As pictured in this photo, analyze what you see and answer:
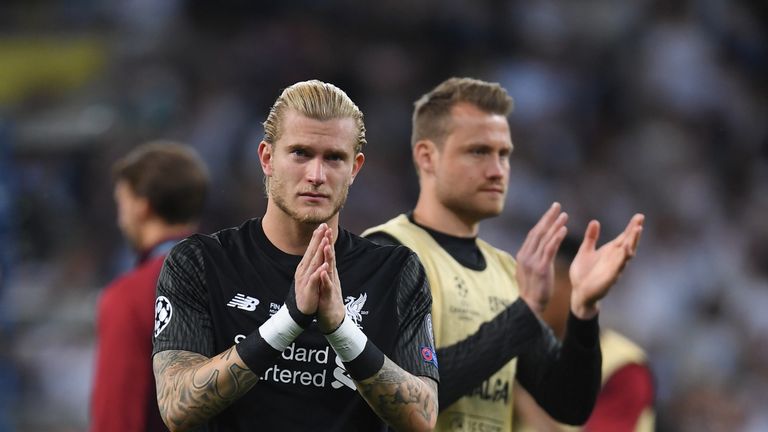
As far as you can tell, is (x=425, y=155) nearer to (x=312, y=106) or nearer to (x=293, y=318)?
(x=312, y=106)

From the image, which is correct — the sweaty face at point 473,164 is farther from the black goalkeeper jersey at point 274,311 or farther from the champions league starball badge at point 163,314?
the champions league starball badge at point 163,314

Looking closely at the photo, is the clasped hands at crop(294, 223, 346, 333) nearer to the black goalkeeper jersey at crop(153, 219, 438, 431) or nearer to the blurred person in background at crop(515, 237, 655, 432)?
the black goalkeeper jersey at crop(153, 219, 438, 431)

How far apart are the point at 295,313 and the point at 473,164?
1887 millimetres

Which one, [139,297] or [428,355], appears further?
[139,297]

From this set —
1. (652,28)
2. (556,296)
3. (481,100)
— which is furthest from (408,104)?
(481,100)

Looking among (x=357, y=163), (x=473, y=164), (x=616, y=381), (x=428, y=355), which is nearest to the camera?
(x=428, y=355)

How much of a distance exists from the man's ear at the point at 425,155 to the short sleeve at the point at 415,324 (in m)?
1.35

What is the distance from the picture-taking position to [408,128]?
1547 cm

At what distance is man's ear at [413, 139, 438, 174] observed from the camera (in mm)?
5875

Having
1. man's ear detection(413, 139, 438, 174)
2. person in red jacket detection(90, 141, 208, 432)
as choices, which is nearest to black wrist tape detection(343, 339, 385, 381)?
man's ear detection(413, 139, 438, 174)

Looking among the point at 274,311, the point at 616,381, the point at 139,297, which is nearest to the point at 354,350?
the point at 274,311

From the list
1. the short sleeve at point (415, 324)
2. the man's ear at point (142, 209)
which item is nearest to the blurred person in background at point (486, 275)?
the short sleeve at point (415, 324)

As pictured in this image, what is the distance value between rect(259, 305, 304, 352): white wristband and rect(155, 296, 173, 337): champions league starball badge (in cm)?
38

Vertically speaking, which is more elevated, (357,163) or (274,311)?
(357,163)
